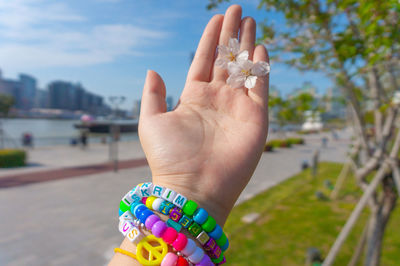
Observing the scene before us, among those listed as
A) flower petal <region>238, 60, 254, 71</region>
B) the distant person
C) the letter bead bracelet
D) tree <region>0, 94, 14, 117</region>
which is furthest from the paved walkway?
tree <region>0, 94, 14, 117</region>

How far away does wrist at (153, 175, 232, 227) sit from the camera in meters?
1.50

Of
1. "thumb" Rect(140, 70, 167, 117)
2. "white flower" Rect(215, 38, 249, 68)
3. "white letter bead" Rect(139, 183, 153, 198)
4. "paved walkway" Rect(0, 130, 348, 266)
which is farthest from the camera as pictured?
"paved walkway" Rect(0, 130, 348, 266)

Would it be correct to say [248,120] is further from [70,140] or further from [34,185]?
[70,140]

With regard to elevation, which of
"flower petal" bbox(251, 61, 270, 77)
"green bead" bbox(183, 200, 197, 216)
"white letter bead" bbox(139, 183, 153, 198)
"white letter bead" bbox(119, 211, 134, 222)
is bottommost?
"white letter bead" bbox(119, 211, 134, 222)

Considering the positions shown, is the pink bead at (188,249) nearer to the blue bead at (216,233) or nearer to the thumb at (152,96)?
the blue bead at (216,233)

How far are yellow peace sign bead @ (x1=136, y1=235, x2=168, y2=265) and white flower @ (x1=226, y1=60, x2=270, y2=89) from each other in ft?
3.93

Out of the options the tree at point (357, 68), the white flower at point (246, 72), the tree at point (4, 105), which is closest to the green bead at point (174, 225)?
the white flower at point (246, 72)

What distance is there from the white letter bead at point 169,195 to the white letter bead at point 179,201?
19 mm

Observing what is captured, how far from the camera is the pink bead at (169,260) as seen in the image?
119 cm

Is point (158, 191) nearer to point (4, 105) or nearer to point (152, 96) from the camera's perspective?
point (152, 96)

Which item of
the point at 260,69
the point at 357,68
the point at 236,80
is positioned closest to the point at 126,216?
the point at 236,80

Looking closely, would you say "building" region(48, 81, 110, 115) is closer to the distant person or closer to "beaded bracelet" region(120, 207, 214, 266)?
the distant person

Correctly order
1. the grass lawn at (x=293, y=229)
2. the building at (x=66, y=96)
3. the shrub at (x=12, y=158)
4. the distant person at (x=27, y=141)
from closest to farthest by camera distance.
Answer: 1. the grass lawn at (x=293, y=229)
2. the shrub at (x=12, y=158)
3. the distant person at (x=27, y=141)
4. the building at (x=66, y=96)

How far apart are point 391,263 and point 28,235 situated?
849 centimetres
